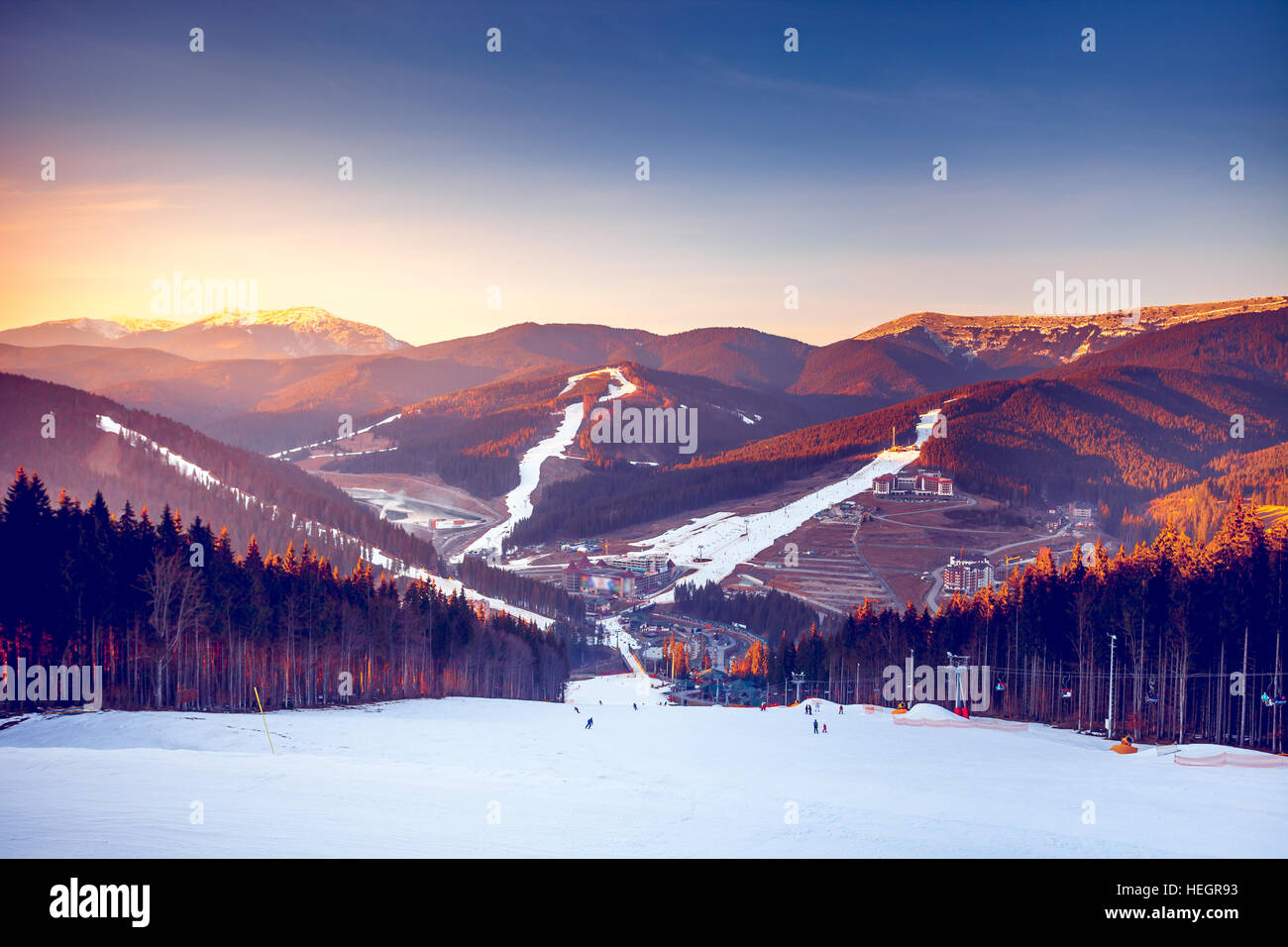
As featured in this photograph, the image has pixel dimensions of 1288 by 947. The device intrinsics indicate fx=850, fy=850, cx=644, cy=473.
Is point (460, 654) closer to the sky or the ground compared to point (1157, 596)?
closer to the ground

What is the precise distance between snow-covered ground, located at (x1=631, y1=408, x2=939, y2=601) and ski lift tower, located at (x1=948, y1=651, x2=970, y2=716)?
88.9 metres

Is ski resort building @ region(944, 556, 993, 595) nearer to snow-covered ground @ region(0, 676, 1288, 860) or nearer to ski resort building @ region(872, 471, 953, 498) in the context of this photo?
ski resort building @ region(872, 471, 953, 498)

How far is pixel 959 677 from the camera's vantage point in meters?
53.4

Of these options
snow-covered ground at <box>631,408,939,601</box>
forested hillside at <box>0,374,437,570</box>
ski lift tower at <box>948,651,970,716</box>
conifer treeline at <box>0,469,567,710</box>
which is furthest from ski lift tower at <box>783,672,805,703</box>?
snow-covered ground at <box>631,408,939,601</box>

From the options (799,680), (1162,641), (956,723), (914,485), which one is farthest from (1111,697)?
(914,485)

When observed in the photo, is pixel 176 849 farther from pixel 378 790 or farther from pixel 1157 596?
pixel 1157 596

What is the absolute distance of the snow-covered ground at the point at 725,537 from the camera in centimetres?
15688

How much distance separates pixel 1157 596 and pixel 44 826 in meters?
47.6

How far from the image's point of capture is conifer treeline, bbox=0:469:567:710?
119 feet

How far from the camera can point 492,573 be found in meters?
129

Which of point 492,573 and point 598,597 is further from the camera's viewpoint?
point 598,597

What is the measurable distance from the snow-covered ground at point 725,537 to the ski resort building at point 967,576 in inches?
1473
